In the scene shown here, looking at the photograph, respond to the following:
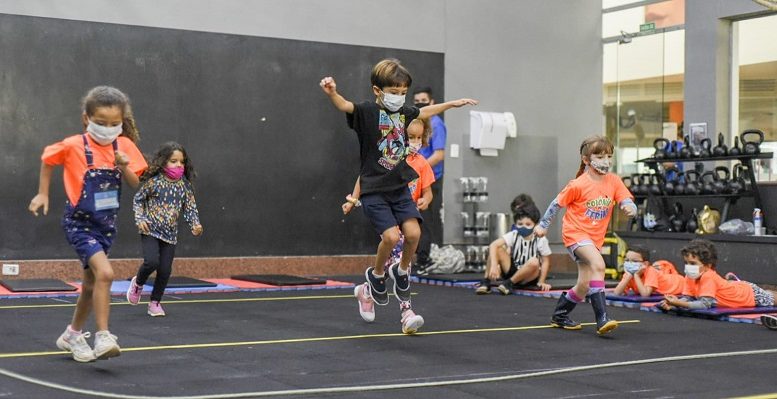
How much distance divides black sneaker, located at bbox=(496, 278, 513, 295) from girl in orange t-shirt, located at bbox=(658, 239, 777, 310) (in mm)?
→ 1844

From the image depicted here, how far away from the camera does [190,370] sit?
5.61 m

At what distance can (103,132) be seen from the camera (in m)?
5.69

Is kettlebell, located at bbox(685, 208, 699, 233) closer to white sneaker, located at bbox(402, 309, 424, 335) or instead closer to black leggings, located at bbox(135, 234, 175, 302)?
white sneaker, located at bbox(402, 309, 424, 335)

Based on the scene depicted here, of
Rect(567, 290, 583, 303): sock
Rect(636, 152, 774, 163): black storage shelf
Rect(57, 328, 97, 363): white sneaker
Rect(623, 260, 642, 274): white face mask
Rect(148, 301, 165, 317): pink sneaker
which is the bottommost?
Rect(148, 301, 165, 317): pink sneaker

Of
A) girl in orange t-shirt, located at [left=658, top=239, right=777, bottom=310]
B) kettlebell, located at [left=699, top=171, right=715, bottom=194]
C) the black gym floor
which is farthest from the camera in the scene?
kettlebell, located at [left=699, top=171, right=715, bottom=194]

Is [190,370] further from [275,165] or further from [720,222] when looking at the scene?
[720,222]

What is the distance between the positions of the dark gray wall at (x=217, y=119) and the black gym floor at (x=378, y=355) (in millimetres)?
2859

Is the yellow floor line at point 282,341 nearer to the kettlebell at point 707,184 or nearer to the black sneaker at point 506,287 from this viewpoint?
the black sneaker at point 506,287

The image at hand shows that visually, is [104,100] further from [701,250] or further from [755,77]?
[755,77]

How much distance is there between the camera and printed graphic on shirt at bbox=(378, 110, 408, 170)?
7207 mm

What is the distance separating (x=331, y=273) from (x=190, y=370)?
7.58 metres

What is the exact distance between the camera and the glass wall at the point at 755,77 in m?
13.3

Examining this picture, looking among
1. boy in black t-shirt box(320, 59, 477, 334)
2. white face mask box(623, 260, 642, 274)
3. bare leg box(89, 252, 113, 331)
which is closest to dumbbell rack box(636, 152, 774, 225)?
white face mask box(623, 260, 642, 274)

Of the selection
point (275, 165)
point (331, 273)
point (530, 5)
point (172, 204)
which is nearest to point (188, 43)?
point (275, 165)
